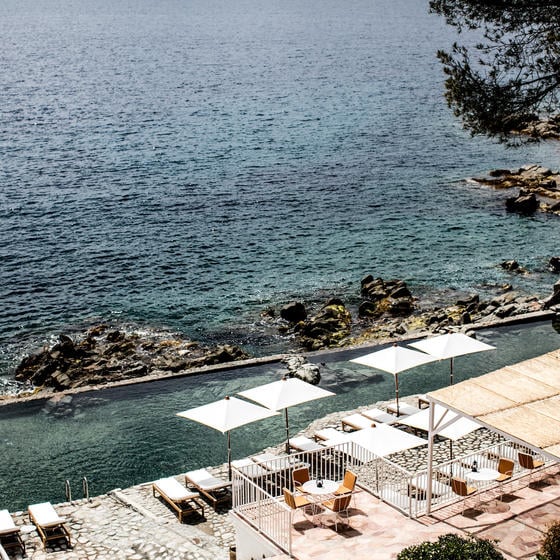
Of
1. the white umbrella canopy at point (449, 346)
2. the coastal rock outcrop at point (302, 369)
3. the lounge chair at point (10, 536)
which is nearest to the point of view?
the lounge chair at point (10, 536)

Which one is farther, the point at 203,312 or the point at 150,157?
the point at 150,157

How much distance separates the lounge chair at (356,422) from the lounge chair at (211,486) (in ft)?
16.6

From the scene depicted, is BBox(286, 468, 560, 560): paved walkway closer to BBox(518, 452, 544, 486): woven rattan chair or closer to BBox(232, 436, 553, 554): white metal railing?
BBox(232, 436, 553, 554): white metal railing

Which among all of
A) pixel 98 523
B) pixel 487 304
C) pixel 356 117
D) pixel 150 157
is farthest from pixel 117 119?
pixel 98 523

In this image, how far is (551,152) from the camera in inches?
3118

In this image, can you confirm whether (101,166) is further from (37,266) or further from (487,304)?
(487,304)

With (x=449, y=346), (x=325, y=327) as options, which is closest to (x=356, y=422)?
(x=449, y=346)

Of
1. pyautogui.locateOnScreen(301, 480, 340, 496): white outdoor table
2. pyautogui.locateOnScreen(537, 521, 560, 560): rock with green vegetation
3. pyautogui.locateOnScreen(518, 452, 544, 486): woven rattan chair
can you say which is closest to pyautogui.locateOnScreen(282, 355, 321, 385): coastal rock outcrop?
pyautogui.locateOnScreen(518, 452, 544, 486): woven rattan chair

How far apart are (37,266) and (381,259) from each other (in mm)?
20872

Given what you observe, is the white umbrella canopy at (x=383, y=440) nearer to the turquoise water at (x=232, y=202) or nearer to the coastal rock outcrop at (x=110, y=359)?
the coastal rock outcrop at (x=110, y=359)

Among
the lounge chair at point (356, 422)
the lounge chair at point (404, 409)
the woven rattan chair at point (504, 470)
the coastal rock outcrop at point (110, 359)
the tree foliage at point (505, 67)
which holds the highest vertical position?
the tree foliage at point (505, 67)

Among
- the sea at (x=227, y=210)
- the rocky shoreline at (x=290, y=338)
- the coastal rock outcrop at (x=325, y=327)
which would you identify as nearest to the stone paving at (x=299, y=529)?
the sea at (x=227, y=210)

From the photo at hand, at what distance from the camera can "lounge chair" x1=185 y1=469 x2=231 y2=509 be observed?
1006 inches

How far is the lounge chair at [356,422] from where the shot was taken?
29.2 m
